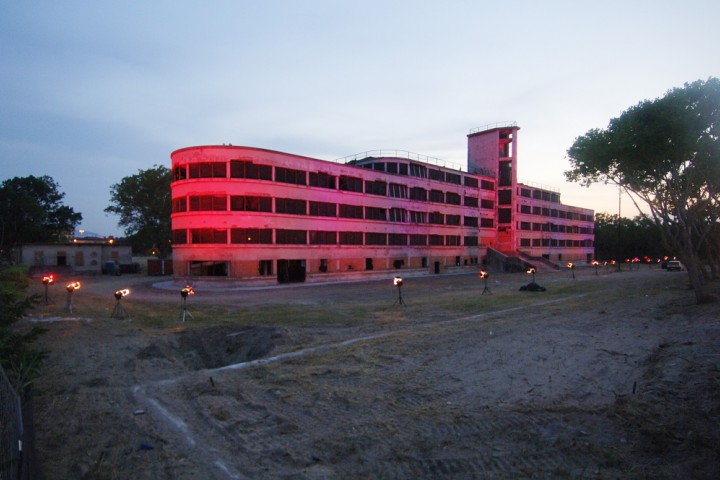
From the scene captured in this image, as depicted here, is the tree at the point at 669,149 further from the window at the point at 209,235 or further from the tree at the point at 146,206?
the tree at the point at 146,206

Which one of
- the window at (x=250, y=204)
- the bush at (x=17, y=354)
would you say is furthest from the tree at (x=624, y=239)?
the bush at (x=17, y=354)

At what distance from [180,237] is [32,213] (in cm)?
3152

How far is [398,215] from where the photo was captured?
189ft

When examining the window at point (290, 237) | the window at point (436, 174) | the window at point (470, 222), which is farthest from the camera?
the window at point (470, 222)

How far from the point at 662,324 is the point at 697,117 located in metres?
12.1

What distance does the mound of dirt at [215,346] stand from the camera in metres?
12.9

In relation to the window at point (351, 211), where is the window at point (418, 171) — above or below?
above

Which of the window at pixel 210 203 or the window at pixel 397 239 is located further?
the window at pixel 397 239

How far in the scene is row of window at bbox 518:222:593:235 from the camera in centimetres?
8088

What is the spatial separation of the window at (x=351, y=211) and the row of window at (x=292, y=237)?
2.11m

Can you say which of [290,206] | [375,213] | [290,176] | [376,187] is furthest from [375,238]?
[290,176]

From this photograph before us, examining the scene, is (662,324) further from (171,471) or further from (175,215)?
(175,215)

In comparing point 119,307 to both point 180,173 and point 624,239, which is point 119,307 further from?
point 624,239

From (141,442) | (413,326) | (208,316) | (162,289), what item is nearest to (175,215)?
(162,289)
